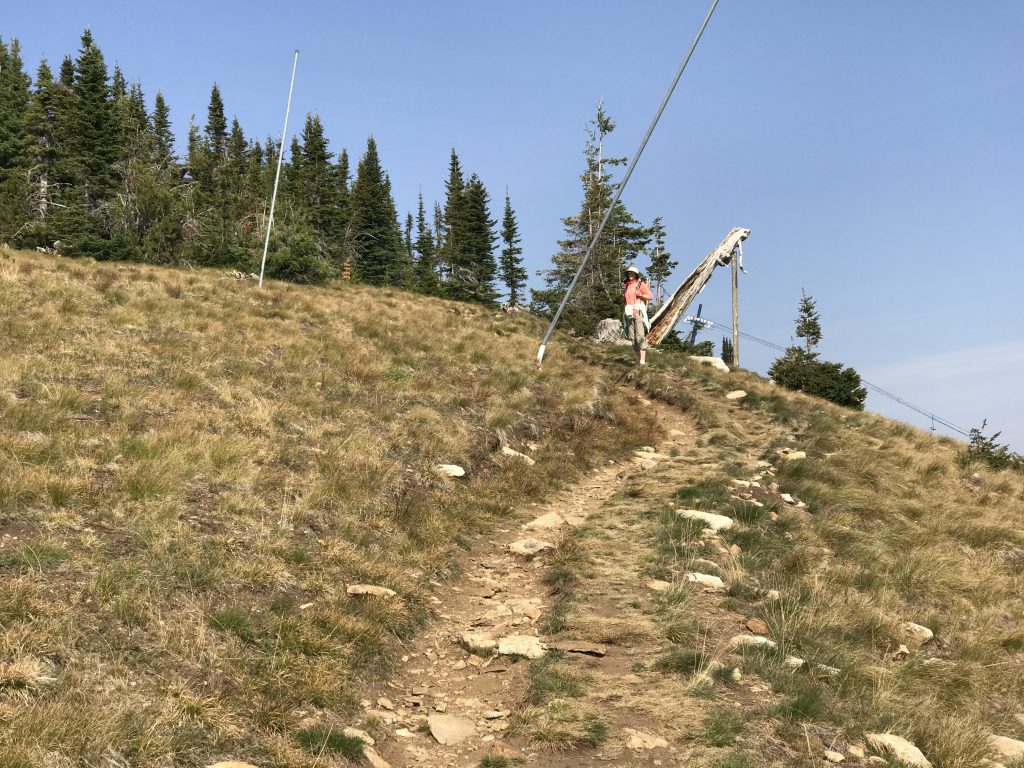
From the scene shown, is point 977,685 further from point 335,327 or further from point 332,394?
point 335,327

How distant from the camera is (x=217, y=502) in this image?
6.31 m

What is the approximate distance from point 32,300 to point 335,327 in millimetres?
6363

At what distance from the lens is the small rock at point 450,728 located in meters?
4.20

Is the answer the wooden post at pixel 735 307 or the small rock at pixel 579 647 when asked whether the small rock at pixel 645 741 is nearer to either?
the small rock at pixel 579 647

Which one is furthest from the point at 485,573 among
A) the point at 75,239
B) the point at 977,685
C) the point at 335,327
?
the point at 75,239

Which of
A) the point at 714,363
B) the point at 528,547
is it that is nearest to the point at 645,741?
the point at 528,547

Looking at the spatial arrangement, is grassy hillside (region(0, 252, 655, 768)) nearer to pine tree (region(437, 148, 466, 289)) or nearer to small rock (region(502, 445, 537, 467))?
small rock (region(502, 445, 537, 467))

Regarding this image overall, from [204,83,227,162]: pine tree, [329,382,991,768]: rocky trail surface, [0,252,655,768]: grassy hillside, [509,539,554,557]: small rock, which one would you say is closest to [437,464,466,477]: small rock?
[0,252,655,768]: grassy hillside

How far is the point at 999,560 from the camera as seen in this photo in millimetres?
9258

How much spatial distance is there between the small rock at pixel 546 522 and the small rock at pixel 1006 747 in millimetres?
4981

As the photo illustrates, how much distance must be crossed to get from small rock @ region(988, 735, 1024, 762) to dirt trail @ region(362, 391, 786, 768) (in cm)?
180

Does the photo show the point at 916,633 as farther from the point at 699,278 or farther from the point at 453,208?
the point at 453,208

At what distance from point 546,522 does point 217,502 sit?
14.3ft

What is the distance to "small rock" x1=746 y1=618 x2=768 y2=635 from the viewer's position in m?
5.46
